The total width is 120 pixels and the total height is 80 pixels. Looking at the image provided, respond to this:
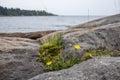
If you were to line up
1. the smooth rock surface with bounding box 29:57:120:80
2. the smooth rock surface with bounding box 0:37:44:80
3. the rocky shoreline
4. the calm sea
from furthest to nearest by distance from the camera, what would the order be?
the calm sea < the smooth rock surface with bounding box 0:37:44:80 < the rocky shoreline < the smooth rock surface with bounding box 29:57:120:80

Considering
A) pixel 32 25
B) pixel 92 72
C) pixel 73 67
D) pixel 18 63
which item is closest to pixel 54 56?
pixel 18 63

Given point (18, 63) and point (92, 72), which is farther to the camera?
point (18, 63)

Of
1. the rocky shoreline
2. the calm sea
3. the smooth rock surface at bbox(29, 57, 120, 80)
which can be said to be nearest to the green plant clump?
the rocky shoreline

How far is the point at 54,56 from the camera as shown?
7148 millimetres

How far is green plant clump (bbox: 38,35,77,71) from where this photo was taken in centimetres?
622

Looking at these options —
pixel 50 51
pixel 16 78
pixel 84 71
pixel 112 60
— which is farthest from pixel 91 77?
pixel 50 51

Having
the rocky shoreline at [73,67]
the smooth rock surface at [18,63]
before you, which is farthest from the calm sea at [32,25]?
the smooth rock surface at [18,63]

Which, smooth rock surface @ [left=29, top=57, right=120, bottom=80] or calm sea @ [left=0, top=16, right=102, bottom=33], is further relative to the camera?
calm sea @ [left=0, top=16, right=102, bottom=33]

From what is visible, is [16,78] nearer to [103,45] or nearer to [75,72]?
[75,72]

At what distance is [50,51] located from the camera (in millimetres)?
7398

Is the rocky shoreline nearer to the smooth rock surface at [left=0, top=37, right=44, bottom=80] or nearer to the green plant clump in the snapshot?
the smooth rock surface at [left=0, top=37, right=44, bottom=80]

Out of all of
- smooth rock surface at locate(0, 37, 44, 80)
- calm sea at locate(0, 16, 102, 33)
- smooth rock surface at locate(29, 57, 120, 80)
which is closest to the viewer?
smooth rock surface at locate(29, 57, 120, 80)

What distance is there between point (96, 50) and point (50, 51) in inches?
45.6

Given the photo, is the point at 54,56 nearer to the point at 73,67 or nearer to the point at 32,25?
the point at 73,67
